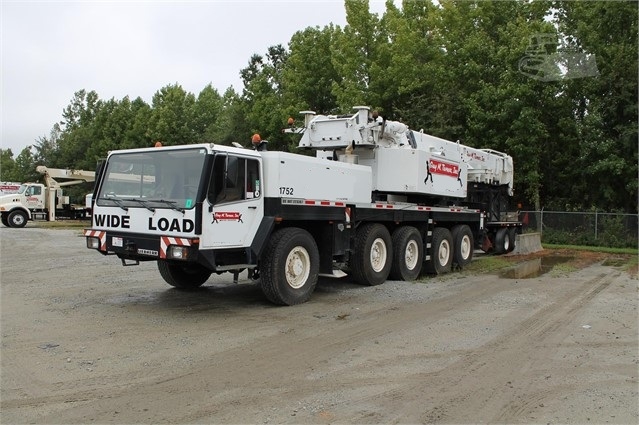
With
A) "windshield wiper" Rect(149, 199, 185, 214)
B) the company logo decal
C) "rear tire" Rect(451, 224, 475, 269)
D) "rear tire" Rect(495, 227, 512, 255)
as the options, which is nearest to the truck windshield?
"windshield wiper" Rect(149, 199, 185, 214)

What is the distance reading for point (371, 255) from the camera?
11.4 metres

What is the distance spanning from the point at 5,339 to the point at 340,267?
6.18 metres

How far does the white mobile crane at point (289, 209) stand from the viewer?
796cm

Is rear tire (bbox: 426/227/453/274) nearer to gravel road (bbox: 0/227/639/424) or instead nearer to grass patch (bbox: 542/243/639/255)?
gravel road (bbox: 0/227/639/424)

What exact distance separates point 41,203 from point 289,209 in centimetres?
2857

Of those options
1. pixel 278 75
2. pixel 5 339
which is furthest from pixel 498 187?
pixel 278 75

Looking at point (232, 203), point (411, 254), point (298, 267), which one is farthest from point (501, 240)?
point (232, 203)

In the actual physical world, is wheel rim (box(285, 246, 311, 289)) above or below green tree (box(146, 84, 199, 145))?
below

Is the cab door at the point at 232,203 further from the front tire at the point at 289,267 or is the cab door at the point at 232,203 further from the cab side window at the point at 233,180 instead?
the front tire at the point at 289,267

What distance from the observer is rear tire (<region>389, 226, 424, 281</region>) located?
40.0 feet

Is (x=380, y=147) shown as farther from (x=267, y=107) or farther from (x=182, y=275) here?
(x=267, y=107)

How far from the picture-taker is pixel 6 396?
4977 mm

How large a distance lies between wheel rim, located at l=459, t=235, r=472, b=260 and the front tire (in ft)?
21.8

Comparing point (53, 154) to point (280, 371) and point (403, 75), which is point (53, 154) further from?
point (280, 371)
